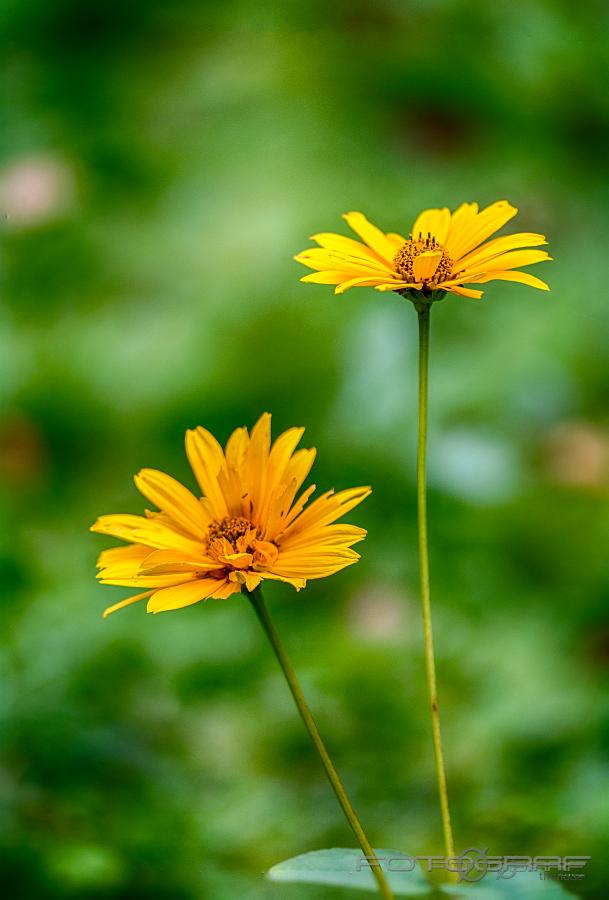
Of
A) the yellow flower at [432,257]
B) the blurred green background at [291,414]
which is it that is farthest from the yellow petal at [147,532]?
the blurred green background at [291,414]

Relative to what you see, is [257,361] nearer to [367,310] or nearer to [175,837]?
[367,310]

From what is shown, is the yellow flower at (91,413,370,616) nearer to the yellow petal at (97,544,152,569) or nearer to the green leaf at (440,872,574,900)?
the yellow petal at (97,544,152,569)

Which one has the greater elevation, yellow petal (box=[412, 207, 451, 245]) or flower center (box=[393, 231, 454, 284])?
yellow petal (box=[412, 207, 451, 245])

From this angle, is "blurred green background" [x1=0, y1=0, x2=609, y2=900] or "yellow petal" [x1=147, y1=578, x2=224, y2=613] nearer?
"yellow petal" [x1=147, y1=578, x2=224, y2=613]

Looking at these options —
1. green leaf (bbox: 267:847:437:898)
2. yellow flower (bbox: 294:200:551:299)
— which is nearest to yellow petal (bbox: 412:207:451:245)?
yellow flower (bbox: 294:200:551:299)

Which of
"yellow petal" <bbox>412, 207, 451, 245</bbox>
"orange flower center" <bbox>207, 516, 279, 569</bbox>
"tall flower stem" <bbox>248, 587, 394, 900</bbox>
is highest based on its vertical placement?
"yellow petal" <bbox>412, 207, 451, 245</bbox>

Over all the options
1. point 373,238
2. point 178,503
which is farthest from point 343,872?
point 373,238

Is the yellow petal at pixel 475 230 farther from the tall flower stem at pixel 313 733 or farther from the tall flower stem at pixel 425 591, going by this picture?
the tall flower stem at pixel 313 733
